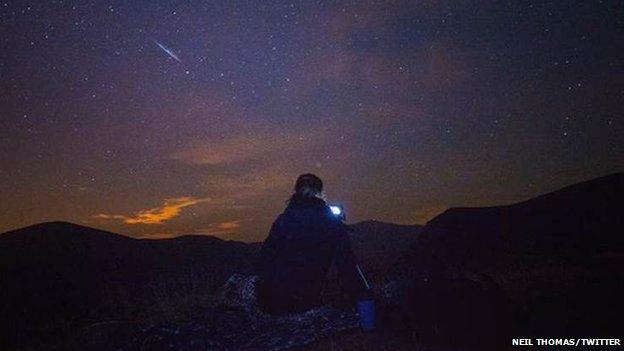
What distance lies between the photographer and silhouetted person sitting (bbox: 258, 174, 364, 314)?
410 cm

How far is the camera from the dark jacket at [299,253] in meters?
4.10

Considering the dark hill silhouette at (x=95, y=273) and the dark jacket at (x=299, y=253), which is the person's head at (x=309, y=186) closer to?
the dark jacket at (x=299, y=253)

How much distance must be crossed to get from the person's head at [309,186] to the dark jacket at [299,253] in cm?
9

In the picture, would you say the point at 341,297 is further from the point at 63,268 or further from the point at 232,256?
the point at 232,256

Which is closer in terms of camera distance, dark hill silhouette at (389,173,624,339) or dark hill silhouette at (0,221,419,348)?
dark hill silhouette at (389,173,624,339)

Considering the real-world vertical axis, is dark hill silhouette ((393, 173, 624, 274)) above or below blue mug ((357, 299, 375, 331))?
above

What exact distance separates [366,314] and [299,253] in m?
0.90

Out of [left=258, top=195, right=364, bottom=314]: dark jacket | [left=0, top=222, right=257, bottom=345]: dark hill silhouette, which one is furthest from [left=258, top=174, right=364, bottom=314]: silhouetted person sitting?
[left=0, top=222, right=257, bottom=345]: dark hill silhouette

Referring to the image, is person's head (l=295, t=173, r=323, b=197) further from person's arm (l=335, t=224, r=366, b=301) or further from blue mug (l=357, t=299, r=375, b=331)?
blue mug (l=357, t=299, r=375, b=331)

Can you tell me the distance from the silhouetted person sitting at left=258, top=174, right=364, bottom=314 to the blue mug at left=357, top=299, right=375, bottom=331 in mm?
105

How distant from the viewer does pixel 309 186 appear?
4.32m

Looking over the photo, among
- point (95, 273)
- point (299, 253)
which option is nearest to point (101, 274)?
point (95, 273)

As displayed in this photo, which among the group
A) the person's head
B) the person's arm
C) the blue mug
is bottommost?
the blue mug

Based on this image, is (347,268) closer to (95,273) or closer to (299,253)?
(299,253)
